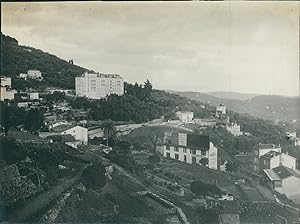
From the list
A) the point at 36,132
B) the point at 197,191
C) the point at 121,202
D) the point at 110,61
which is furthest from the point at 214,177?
the point at 36,132

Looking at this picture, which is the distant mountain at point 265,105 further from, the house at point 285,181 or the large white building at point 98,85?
the large white building at point 98,85

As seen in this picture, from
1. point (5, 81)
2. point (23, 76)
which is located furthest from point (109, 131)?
point (5, 81)

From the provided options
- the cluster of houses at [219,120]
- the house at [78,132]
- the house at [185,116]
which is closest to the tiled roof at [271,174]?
the cluster of houses at [219,120]

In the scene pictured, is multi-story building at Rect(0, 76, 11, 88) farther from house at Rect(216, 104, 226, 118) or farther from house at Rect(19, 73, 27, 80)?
house at Rect(216, 104, 226, 118)

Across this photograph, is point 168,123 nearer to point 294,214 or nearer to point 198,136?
point 198,136

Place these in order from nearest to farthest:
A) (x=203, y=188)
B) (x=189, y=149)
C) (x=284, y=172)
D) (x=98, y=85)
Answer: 1. (x=284, y=172)
2. (x=203, y=188)
3. (x=189, y=149)
4. (x=98, y=85)

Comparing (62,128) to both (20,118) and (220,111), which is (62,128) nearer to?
(20,118)

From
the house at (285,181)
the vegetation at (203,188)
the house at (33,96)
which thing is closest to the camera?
the house at (285,181)
